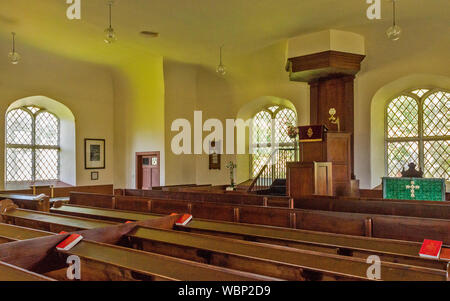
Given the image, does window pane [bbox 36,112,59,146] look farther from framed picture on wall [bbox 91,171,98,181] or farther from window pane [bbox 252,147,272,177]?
window pane [bbox 252,147,272,177]

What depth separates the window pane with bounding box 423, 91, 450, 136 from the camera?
751cm

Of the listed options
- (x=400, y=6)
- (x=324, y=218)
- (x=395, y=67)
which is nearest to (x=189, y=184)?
(x=395, y=67)

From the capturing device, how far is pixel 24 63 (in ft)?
28.1

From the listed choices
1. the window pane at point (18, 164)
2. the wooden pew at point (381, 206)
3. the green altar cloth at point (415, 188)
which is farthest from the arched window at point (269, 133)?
the window pane at point (18, 164)

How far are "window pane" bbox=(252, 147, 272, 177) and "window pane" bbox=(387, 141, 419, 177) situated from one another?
315cm

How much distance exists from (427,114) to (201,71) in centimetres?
558

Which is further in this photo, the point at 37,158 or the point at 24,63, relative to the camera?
the point at 37,158

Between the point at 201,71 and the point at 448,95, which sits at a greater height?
the point at 201,71

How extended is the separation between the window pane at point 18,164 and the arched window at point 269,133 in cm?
602

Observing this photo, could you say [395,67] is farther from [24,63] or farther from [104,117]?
[24,63]

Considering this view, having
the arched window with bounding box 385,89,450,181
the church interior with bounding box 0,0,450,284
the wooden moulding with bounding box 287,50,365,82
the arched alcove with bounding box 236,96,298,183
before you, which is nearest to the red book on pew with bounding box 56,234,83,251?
the church interior with bounding box 0,0,450,284

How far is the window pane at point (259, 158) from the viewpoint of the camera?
1003 cm

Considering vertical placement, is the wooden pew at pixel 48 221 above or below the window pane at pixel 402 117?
below

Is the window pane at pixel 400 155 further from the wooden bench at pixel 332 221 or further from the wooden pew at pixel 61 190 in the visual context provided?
the wooden pew at pixel 61 190
